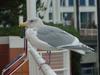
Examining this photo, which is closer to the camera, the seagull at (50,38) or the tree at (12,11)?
the seagull at (50,38)

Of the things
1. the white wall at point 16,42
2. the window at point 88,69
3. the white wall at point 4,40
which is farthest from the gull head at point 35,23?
the window at point 88,69

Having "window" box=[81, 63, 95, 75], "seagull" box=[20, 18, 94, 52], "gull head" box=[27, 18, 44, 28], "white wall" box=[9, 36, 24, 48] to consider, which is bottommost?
"window" box=[81, 63, 95, 75]

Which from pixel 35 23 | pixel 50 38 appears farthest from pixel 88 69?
pixel 50 38

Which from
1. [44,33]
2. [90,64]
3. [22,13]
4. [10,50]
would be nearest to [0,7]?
[22,13]

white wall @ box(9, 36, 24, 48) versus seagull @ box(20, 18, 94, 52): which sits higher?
seagull @ box(20, 18, 94, 52)

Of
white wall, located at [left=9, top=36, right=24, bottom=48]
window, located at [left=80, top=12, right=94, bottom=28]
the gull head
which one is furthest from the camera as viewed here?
window, located at [left=80, top=12, right=94, bottom=28]

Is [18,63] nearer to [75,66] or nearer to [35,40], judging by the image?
[35,40]

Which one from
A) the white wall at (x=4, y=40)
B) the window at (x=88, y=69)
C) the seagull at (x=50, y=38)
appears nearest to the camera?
the seagull at (x=50, y=38)

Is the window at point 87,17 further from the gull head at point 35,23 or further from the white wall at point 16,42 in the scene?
the gull head at point 35,23

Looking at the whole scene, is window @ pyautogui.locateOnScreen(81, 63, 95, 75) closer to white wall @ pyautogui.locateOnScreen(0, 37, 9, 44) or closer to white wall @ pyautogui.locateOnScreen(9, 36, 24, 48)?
white wall @ pyautogui.locateOnScreen(0, 37, 9, 44)

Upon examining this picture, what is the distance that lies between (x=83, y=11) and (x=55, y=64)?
118 ft

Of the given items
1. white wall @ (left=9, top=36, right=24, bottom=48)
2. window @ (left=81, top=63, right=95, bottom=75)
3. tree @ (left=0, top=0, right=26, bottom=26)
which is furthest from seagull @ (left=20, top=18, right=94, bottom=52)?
window @ (left=81, top=63, right=95, bottom=75)

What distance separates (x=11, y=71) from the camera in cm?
544

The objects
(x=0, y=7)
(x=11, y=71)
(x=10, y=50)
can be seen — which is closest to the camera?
(x=11, y=71)
